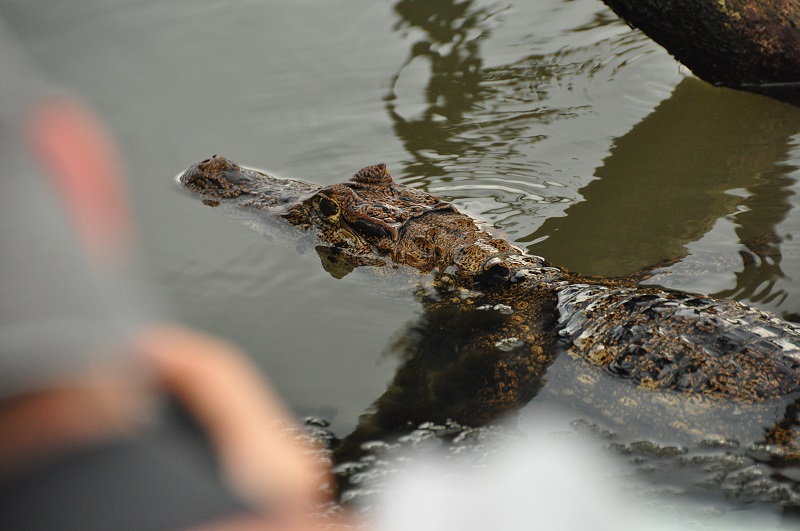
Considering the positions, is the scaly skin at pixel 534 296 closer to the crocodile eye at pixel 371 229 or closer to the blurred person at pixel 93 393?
the crocodile eye at pixel 371 229

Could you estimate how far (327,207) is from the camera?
170 inches

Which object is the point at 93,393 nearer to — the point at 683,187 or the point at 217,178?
the point at 217,178

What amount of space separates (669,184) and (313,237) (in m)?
2.37

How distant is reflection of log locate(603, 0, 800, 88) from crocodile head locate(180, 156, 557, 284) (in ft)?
7.23

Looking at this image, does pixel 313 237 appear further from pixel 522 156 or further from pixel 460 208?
pixel 522 156

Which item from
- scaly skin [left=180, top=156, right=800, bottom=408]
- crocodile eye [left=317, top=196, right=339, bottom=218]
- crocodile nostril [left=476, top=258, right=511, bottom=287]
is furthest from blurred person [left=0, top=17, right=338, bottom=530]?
crocodile eye [left=317, top=196, right=339, bottom=218]

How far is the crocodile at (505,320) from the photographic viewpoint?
9.86ft

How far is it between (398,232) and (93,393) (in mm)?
3072

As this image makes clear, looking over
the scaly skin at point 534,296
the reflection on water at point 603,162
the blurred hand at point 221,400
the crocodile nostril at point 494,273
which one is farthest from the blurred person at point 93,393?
the reflection on water at point 603,162

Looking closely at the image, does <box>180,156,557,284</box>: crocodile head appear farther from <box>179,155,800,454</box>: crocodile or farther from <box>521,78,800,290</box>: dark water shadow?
Result: <box>521,78,800,290</box>: dark water shadow

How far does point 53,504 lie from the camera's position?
1.15m

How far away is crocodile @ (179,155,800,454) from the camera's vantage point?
3.00 m

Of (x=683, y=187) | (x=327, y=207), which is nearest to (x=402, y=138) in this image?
(x=327, y=207)

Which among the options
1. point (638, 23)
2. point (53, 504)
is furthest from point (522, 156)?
point (53, 504)
